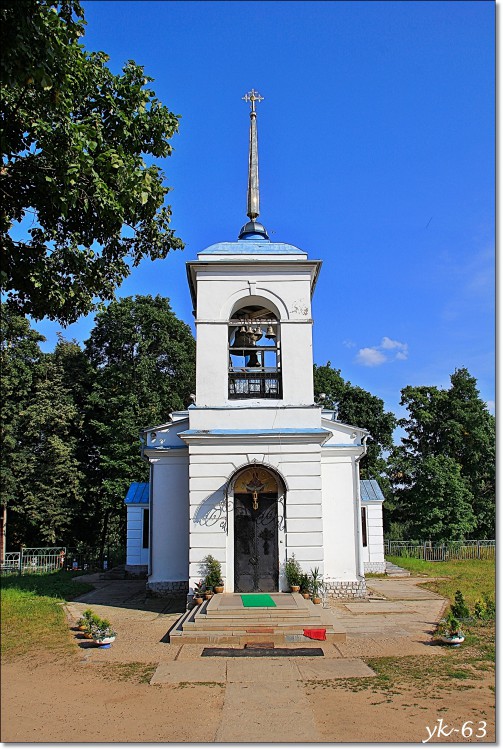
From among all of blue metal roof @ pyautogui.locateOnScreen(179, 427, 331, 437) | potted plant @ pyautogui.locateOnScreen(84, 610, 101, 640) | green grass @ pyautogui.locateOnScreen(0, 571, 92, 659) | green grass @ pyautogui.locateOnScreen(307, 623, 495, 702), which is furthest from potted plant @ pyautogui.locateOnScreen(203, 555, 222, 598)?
green grass @ pyautogui.locateOnScreen(0, 571, 92, 659)

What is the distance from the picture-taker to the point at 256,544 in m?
13.2

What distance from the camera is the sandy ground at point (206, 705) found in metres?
3.79

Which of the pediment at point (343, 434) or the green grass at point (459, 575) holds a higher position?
the pediment at point (343, 434)

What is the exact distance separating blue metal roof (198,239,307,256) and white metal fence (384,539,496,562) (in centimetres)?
1951

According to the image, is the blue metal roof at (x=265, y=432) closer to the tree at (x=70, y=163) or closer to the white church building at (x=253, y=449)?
the white church building at (x=253, y=449)

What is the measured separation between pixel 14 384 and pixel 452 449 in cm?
3251

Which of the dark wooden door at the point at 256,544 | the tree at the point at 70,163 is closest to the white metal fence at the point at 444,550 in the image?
the dark wooden door at the point at 256,544

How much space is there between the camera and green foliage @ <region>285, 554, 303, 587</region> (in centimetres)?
1291

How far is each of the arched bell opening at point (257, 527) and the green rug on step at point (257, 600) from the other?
23.5 inches

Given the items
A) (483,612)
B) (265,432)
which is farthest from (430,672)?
(265,432)

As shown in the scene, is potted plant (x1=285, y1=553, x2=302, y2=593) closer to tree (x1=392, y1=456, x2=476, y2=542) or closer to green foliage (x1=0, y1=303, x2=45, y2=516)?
green foliage (x1=0, y1=303, x2=45, y2=516)

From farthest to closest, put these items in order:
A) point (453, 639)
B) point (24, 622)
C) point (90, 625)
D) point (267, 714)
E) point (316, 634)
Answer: point (316, 634) < point (453, 639) < point (90, 625) < point (267, 714) < point (24, 622)

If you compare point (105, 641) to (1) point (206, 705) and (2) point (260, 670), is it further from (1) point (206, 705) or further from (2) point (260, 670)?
(1) point (206, 705)

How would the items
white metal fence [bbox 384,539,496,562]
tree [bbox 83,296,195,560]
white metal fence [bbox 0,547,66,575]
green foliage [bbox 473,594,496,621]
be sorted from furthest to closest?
white metal fence [bbox 384,539,496,562] → tree [bbox 83,296,195,560] → green foliage [bbox 473,594,496,621] → white metal fence [bbox 0,547,66,575]
